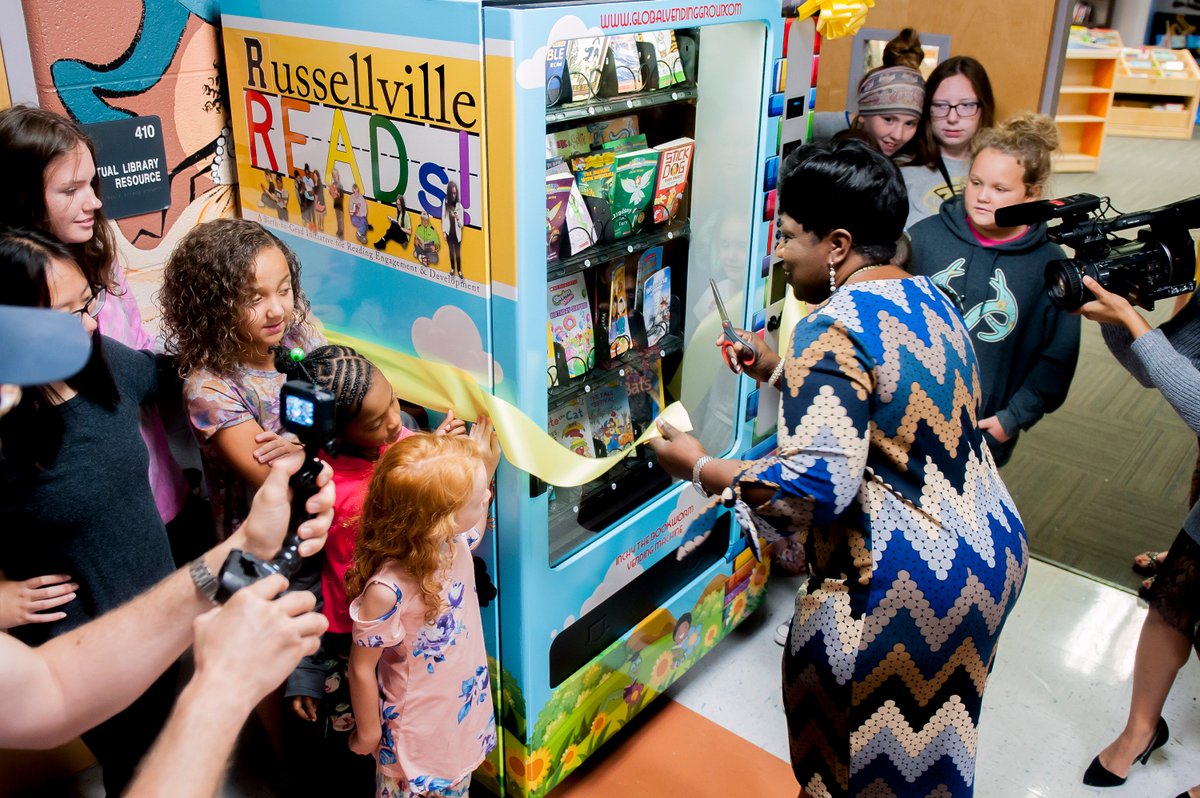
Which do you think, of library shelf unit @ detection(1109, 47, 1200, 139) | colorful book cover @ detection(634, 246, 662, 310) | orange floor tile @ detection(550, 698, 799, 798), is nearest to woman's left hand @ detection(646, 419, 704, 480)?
colorful book cover @ detection(634, 246, 662, 310)

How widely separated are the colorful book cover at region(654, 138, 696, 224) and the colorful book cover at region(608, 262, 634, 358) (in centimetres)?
18

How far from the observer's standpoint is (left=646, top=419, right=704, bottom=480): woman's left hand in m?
2.01

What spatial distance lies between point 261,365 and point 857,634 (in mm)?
1368

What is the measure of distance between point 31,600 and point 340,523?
0.58 meters

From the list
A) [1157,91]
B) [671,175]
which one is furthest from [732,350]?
[1157,91]

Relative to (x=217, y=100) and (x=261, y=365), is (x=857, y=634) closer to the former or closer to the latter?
(x=261, y=365)

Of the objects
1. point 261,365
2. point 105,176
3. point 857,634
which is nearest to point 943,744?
point 857,634

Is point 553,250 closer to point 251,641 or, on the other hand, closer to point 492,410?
point 492,410

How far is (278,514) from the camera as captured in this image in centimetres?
146

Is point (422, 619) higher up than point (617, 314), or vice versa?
point (617, 314)

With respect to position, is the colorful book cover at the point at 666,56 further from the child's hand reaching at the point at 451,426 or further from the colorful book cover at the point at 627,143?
the child's hand reaching at the point at 451,426

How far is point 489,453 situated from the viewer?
2152mm

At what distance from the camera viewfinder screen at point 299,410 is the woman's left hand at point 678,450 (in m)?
0.87

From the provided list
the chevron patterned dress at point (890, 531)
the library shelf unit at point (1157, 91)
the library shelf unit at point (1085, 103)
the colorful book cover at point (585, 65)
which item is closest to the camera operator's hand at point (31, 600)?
the chevron patterned dress at point (890, 531)
